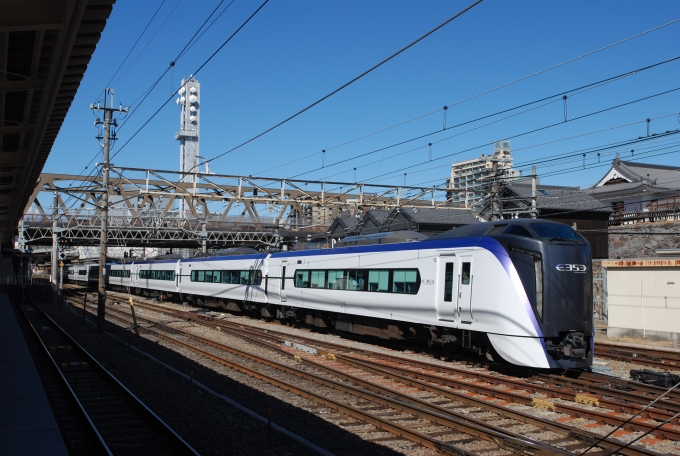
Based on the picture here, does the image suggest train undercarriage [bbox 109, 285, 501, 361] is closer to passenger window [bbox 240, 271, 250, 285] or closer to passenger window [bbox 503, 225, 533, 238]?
passenger window [bbox 240, 271, 250, 285]

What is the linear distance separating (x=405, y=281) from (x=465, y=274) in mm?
2354

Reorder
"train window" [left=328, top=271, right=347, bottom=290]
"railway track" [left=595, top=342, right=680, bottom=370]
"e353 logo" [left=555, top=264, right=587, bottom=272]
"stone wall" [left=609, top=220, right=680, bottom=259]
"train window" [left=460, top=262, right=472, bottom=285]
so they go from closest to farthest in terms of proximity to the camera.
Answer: "e353 logo" [left=555, top=264, right=587, bottom=272]
"train window" [left=460, top=262, right=472, bottom=285]
"railway track" [left=595, top=342, right=680, bottom=370]
"train window" [left=328, top=271, right=347, bottom=290]
"stone wall" [left=609, top=220, right=680, bottom=259]

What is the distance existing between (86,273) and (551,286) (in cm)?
5645

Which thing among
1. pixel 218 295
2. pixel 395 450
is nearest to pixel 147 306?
pixel 218 295

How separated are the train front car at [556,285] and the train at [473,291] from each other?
20 millimetres

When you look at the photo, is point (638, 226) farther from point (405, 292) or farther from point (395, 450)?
point (395, 450)

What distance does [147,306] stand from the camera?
34688mm

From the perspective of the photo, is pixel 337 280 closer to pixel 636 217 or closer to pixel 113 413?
pixel 113 413

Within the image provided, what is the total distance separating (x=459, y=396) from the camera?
33.8 feet

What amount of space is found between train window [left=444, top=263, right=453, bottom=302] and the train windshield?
222cm

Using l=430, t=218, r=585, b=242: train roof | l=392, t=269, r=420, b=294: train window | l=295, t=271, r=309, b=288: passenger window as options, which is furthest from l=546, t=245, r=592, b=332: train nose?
l=295, t=271, r=309, b=288: passenger window

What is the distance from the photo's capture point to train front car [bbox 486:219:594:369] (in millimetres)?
12109

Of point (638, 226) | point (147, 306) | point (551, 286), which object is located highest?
point (638, 226)

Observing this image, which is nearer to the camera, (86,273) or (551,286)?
(551,286)
